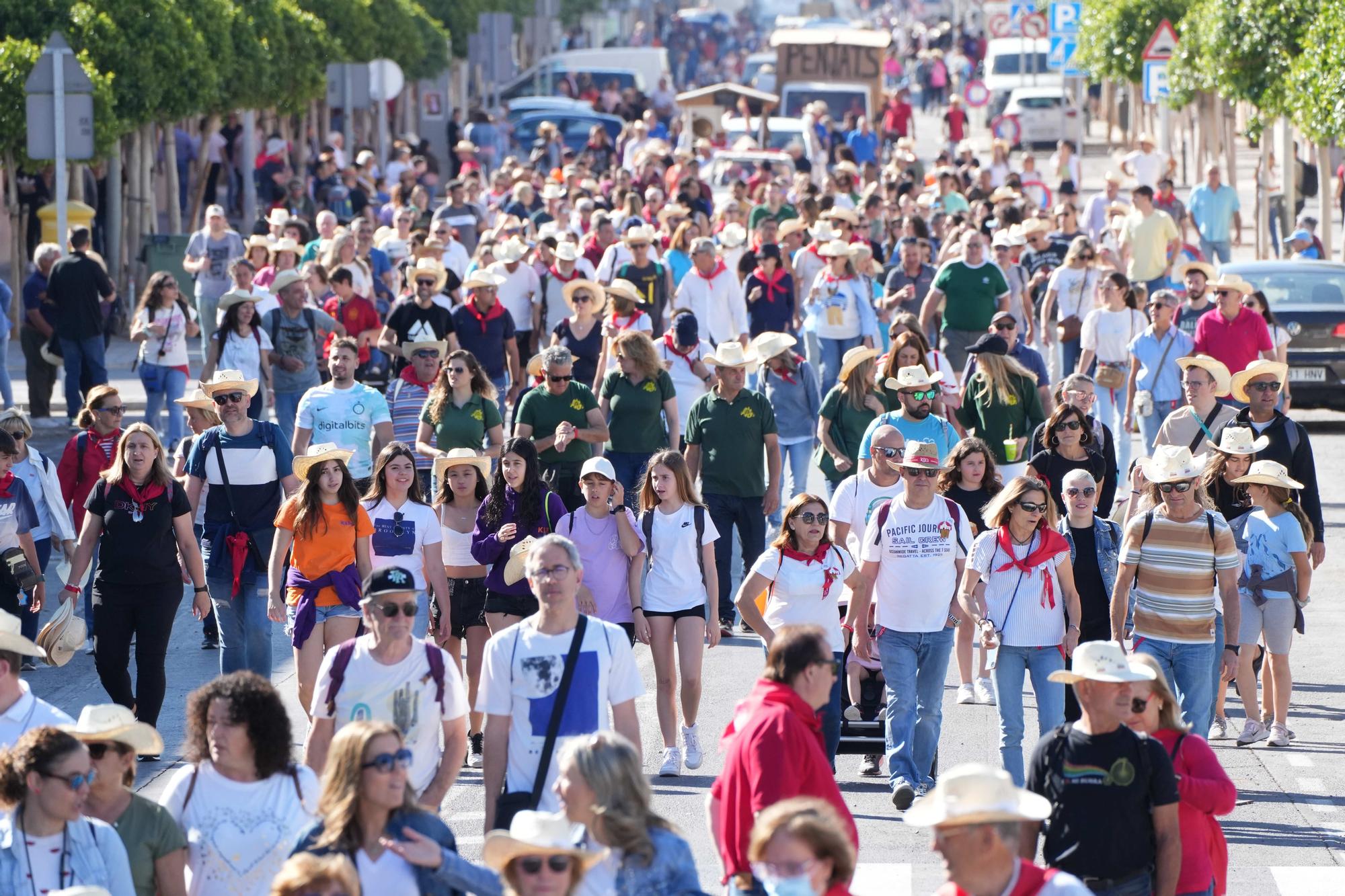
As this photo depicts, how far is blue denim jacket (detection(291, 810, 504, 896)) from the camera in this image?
6008 mm

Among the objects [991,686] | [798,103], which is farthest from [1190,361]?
[798,103]

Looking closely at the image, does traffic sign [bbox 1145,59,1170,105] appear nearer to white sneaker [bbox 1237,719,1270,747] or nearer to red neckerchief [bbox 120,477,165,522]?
white sneaker [bbox 1237,719,1270,747]

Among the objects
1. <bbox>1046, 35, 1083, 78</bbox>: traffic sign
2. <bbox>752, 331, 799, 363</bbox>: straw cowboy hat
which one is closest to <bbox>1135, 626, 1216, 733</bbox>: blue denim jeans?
<bbox>752, 331, 799, 363</bbox>: straw cowboy hat

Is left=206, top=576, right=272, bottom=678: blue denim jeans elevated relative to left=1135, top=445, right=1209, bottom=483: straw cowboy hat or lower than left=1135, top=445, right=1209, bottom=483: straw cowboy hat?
lower

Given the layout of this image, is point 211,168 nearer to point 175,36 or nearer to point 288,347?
point 175,36

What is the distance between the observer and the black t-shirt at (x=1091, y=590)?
10.1 metres

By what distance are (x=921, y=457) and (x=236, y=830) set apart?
4270 mm

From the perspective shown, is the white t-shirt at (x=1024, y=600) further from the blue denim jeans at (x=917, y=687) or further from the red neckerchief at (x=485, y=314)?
the red neckerchief at (x=485, y=314)

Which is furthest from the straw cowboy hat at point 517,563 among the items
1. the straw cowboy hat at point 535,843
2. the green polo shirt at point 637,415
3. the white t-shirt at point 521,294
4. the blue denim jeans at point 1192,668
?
the white t-shirt at point 521,294

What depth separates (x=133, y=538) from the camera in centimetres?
1039

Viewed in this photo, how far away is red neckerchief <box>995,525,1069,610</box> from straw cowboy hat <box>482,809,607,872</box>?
4.04 m

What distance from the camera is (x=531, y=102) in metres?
50.3

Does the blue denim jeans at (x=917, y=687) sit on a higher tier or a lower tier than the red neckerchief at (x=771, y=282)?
lower

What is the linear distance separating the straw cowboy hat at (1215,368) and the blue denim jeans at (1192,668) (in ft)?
Result: 12.3
